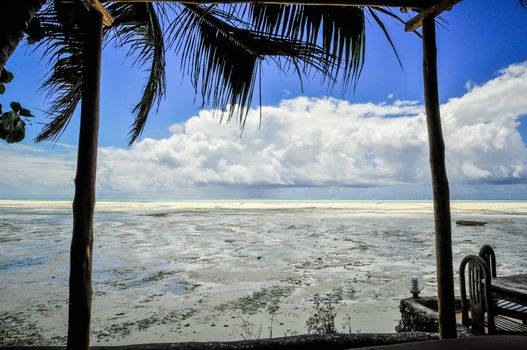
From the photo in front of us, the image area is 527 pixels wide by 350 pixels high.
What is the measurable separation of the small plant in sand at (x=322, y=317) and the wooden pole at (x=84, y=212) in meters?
3.22

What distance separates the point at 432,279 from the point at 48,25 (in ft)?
27.7

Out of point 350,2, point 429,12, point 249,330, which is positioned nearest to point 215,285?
point 249,330

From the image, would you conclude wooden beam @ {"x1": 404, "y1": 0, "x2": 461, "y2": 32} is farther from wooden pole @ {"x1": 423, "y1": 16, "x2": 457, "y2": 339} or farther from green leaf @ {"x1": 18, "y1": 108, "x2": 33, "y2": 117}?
green leaf @ {"x1": 18, "y1": 108, "x2": 33, "y2": 117}

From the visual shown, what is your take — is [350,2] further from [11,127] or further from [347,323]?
[347,323]

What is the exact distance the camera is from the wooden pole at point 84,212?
211 centimetres

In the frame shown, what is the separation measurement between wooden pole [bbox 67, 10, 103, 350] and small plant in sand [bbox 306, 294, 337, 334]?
10.6ft

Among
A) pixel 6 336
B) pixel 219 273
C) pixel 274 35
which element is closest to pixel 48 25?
pixel 274 35

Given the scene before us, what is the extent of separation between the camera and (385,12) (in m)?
2.53

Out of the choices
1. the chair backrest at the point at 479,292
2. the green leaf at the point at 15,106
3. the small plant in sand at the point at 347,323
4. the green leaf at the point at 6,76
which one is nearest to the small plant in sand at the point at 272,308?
the small plant in sand at the point at 347,323

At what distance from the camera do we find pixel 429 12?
8.01ft

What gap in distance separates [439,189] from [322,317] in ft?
11.5

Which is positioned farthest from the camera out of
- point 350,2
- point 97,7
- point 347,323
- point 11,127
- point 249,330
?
point 347,323

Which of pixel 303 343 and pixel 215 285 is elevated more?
pixel 303 343

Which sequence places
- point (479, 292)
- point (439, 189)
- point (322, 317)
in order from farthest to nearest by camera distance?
point (322, 317)
point (479, 292)
point (439, 189)
